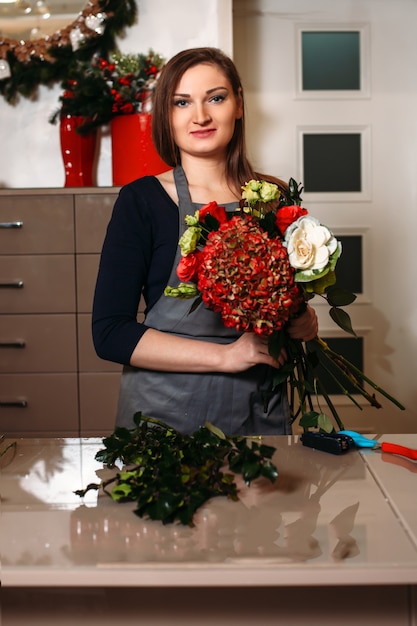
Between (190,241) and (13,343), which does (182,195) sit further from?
(13,343)

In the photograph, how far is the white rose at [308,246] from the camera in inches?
51.6

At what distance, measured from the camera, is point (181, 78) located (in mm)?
1840

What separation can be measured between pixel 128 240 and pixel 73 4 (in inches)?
109

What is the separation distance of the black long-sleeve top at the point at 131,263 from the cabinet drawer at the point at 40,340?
1962mm

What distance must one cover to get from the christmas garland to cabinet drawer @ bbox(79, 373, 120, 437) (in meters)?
1.59

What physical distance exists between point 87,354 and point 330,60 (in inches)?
80.0

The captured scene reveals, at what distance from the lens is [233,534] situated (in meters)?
0.99

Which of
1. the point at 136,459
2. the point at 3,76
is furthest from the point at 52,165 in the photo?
the point at 136,459

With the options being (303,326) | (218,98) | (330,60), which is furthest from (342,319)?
(330,60)

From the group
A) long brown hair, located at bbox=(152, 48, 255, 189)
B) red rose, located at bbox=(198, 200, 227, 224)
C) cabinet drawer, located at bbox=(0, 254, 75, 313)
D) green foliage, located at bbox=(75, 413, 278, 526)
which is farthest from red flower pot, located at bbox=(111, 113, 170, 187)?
green foliage, located at bbox=(75, 413, 278, 526)

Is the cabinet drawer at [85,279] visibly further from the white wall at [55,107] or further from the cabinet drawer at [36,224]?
the white wall at [55,107]

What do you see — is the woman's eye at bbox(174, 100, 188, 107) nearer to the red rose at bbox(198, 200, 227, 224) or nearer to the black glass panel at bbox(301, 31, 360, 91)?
the red rose at bbox(198, 200, 227, 224)

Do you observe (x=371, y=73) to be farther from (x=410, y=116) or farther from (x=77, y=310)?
(x=77, y=310)

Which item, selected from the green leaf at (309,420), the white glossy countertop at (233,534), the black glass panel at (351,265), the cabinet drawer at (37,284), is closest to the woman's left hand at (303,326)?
the green leaf at (309,420)
